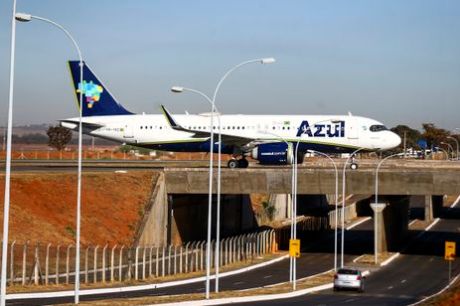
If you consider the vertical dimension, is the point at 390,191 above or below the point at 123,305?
above

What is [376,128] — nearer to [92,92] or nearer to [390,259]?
[390,259]

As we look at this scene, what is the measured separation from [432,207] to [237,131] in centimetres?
5071

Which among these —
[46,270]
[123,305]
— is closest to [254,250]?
[46,270]

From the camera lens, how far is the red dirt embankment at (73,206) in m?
61.7

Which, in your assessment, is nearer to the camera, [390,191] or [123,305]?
[123,305]

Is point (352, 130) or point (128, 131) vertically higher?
point (352, 130)

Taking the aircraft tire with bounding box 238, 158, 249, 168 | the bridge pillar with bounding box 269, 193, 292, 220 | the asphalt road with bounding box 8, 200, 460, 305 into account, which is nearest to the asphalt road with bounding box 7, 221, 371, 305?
the asphalt road with bounding box 8, 200, 460, 305

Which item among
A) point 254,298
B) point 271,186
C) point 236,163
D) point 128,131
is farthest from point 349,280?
point 128,131

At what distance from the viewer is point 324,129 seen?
7844cm

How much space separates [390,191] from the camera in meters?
74.7

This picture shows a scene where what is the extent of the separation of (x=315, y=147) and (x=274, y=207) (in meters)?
26.6

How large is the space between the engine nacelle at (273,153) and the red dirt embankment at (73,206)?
9.30 meters

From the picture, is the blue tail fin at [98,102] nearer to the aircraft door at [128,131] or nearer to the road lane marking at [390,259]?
the aircraft door at [128,131]

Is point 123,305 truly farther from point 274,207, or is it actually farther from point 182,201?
point 274,207
